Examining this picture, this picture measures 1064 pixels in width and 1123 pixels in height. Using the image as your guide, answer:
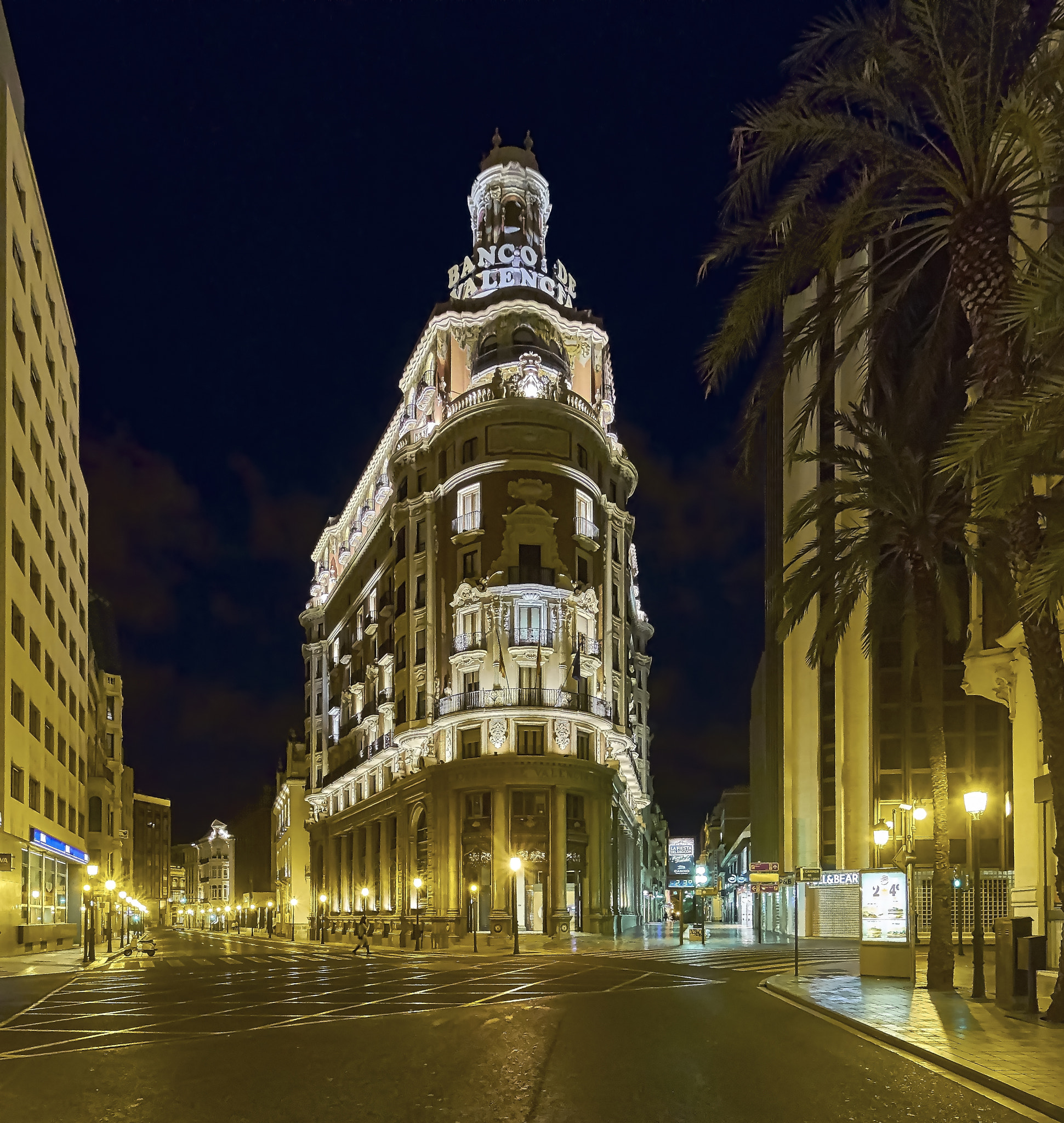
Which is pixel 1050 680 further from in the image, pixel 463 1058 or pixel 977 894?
pixel 463 1058

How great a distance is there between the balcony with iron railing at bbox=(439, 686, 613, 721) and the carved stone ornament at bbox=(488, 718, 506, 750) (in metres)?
0.77

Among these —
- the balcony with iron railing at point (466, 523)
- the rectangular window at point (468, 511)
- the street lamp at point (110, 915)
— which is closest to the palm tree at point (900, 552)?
the balcony with iron railing at point (466, 523)

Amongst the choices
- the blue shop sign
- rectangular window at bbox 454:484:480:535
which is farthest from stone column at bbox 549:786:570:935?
the blue shop sign

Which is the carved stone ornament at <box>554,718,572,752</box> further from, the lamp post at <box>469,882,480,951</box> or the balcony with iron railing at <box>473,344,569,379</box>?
the balcony with iron railing at <box>473,344,569,379</box>

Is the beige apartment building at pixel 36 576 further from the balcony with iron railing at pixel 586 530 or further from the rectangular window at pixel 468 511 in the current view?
the balcony with iron railing at pixel 586 530

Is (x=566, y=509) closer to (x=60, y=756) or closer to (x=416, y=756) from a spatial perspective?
(x=416, y=756)

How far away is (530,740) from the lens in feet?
203

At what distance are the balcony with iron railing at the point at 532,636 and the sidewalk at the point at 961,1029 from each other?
36743mm

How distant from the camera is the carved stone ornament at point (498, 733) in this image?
201ft

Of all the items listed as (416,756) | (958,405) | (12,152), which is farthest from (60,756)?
(958,405)

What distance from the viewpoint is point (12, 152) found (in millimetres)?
46906

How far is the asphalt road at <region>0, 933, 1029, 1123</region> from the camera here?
11.2 m

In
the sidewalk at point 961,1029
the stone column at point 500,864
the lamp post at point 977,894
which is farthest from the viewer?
the stone column at point 500,864

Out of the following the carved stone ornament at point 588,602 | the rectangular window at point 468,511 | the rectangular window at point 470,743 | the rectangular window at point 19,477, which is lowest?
the rectangular window at point 470,743
